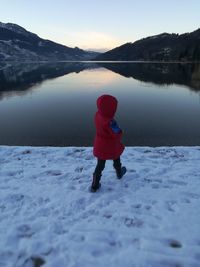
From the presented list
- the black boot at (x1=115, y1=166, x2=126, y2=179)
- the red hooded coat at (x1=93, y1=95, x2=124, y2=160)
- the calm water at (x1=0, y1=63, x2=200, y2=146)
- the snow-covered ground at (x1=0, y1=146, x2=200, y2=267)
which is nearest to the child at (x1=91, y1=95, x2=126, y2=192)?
the red hooded coat at (x1=93, y1=95, x2=124, y2=160)

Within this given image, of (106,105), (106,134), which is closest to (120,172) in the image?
(106,134)

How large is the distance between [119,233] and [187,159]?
14.9ft

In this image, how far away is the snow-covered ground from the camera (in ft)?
16.0

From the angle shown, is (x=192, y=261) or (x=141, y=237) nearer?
Answer: (x=192, y=261)

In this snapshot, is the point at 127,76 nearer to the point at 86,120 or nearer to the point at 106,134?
the point at 86,120

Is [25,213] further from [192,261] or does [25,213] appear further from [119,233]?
[192,261]

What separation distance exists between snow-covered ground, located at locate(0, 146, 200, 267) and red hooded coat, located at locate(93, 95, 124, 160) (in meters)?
0.90

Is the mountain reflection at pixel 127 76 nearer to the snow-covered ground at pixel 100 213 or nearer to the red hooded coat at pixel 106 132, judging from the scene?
the snow-covered ground at pixel 100 213

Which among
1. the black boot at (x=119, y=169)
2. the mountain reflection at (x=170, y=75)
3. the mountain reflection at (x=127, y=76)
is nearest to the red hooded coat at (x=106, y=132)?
the black boot at (x=119, y=169)

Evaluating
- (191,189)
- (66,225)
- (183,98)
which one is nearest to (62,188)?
(66,225)

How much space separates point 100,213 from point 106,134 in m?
1.91

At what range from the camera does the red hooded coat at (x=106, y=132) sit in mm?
6832

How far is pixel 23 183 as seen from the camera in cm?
763

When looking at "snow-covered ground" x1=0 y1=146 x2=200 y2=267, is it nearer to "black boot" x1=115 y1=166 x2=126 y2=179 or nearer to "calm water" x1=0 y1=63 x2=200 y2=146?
"black boot" x1=115 y1=166 x2=126 y2=179
